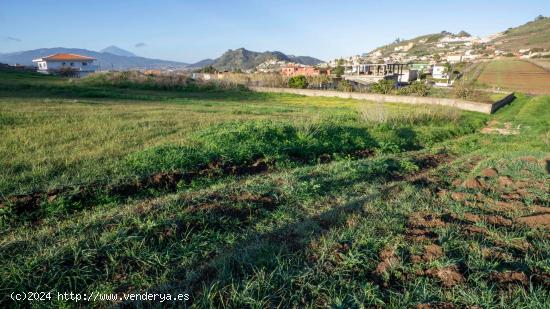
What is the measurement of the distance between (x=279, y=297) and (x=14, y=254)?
2.75 meters

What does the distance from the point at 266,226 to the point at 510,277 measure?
101 inches

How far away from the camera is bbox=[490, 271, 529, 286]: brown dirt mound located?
289 cm

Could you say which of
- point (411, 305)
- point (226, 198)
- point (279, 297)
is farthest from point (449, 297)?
point (226, 198)

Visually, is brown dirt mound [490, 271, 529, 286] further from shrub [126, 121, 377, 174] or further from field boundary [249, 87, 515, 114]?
field boundary [249, 87, 515, 114]

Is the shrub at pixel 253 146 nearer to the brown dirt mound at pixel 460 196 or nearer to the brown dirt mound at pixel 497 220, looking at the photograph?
the brown dirt mound at pixel 460 196

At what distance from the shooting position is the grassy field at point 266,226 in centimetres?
284

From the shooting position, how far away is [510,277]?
294 centimetres

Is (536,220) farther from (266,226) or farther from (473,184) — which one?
(266,226)

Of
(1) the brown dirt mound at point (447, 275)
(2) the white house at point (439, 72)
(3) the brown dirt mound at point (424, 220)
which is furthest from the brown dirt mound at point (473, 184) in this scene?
(2) the white house at point (439, 72)

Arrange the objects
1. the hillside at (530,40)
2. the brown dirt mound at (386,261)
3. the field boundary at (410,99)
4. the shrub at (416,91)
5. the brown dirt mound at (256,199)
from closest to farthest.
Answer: the brown dirt mound at (386,261), the brown dirt mound at (256,199), the field boundary at (410,99), the shrub at (416,91), the hillside at (530,40)

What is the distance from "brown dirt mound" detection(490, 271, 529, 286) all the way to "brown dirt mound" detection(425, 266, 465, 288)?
1.02ft

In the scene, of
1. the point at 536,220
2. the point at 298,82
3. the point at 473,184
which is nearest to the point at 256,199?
the point at 536,220

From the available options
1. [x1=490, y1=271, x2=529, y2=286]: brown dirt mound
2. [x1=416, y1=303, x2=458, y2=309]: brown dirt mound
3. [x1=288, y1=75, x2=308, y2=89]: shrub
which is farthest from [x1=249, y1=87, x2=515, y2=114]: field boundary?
[x1=416, y1=303, x2=458, y2=309]: brown dirt mound

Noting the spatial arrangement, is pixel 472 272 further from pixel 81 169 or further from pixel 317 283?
pixel 81 169
